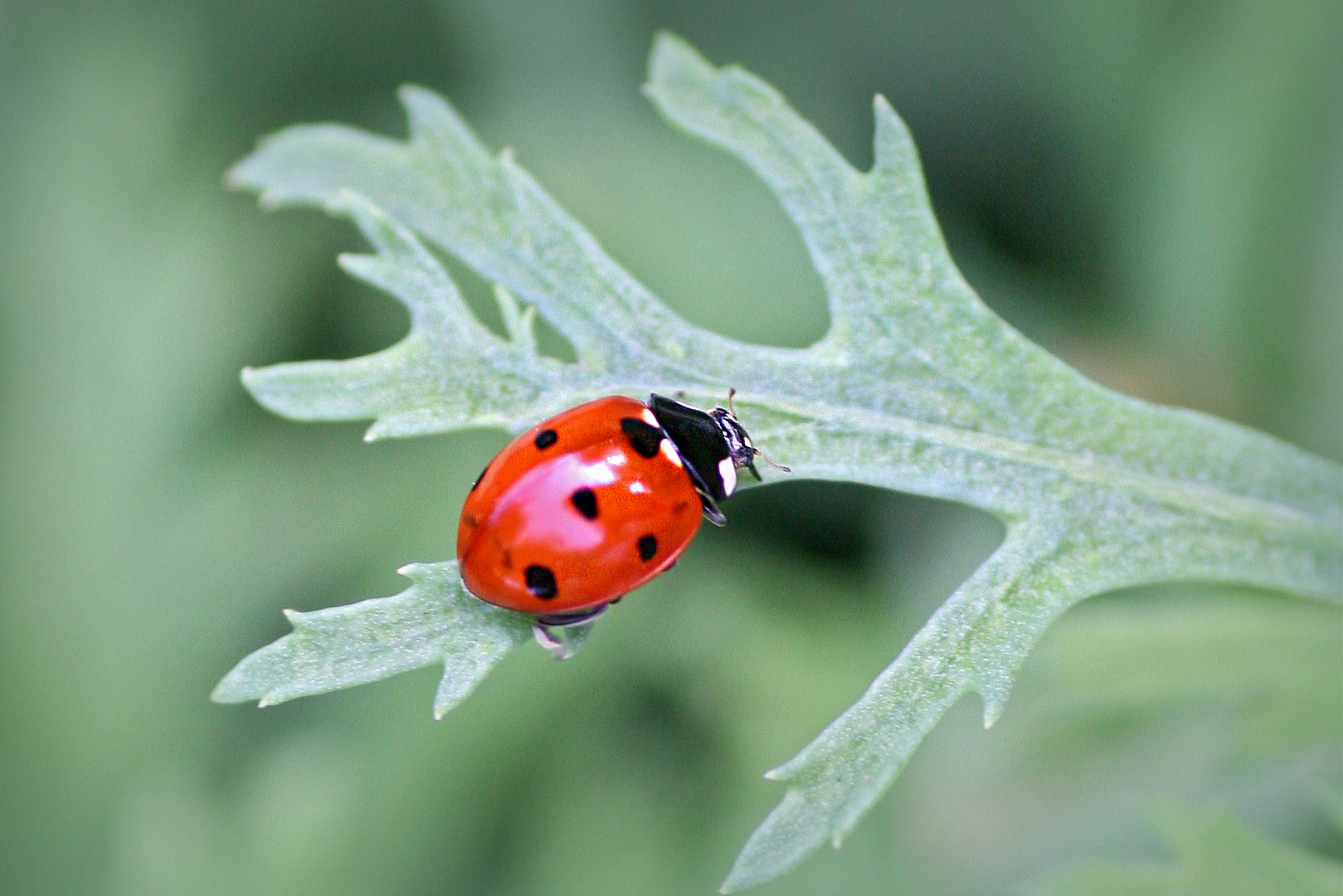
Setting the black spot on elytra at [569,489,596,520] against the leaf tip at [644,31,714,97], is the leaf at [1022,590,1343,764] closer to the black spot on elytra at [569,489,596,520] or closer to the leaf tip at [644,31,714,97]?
the black spot on elytra at [569,489,596,520]

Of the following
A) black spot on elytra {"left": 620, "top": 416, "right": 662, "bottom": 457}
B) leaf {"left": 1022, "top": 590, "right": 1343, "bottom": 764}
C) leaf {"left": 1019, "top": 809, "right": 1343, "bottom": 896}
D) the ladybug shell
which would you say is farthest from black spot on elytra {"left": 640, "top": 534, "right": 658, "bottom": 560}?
leaf {"left": 1022, "top": 590, "right": 1343, "bottom": 764}

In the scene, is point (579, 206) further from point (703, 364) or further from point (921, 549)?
point (703, 364)

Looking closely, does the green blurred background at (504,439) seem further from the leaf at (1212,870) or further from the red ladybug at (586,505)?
the red ladybug at (586,505)

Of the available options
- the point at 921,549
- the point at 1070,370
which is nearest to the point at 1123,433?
the point at 1070,370

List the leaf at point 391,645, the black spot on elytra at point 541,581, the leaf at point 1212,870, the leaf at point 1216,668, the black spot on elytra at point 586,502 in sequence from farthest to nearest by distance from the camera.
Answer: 1. the leaf at point 1216,668
2. the leaf at point 1212,870
3. the black spot on elytra at point 586,502
4. the black spot on elytra at point 541,581
5. the leaf at point 391,645

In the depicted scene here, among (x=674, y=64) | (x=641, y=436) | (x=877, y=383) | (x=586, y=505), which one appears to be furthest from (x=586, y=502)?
(x=674, y=64)

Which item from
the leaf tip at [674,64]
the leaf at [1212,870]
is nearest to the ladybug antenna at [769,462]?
the leaf tip at [674,64]
